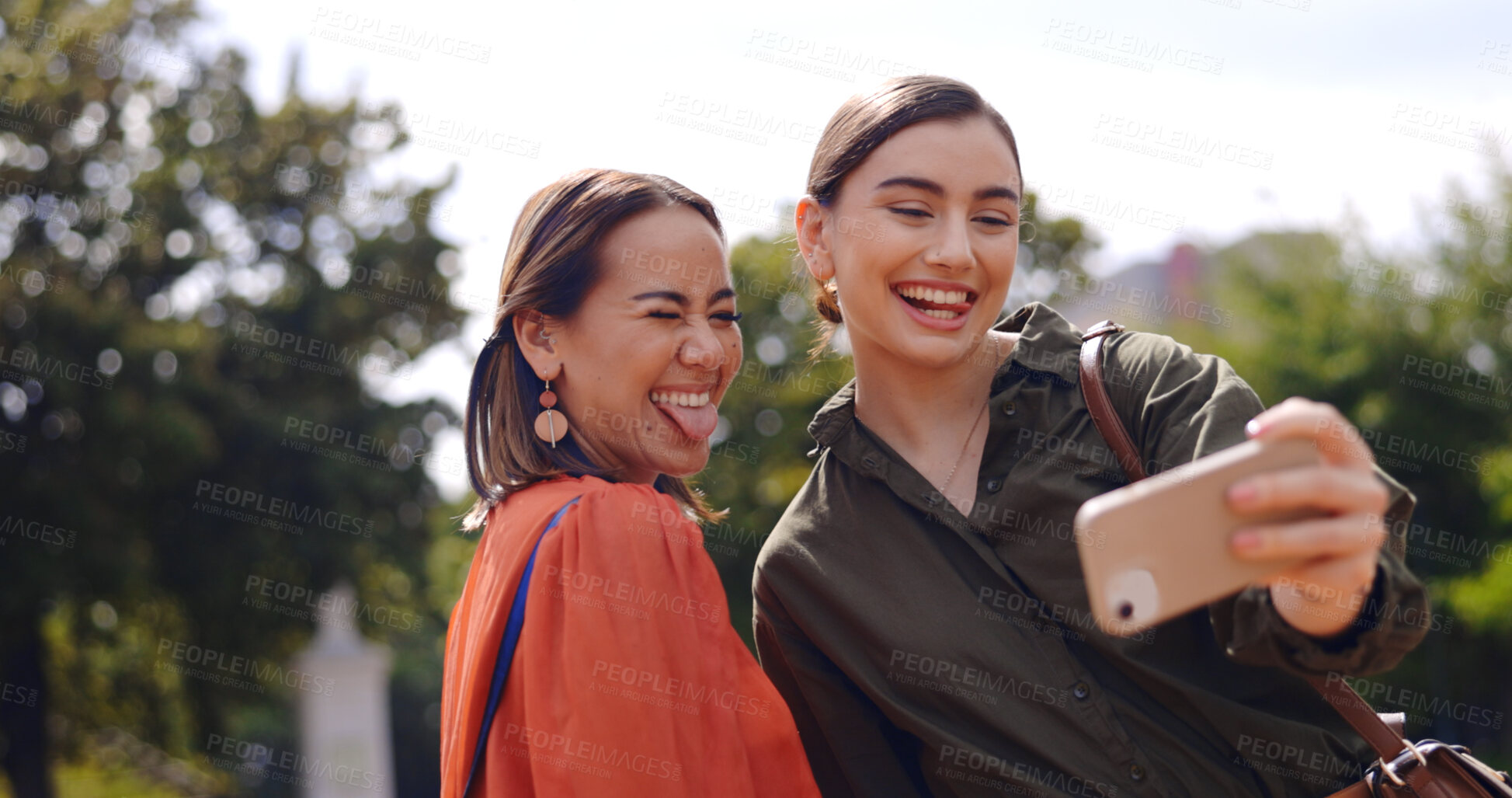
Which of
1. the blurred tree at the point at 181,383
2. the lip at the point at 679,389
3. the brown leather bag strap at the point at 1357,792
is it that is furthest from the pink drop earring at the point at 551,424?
the blurred tree at the point at 181,383

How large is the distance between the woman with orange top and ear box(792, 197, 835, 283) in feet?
0.76

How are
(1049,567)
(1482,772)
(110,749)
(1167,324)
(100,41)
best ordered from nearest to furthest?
1. (1482,772)
2. (1049,567)
3. (100,41)
4. (110,749)
5. (1167,324)

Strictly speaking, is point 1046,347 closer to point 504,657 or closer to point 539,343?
point 539,343

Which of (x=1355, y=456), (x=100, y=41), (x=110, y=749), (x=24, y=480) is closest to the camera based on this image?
(x=1355, y=456)

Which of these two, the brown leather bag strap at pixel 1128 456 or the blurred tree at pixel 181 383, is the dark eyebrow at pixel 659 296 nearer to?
the brown leather bag strap at pixel 1128 456

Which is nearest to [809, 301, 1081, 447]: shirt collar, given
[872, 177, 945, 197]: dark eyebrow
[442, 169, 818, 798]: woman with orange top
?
[872, 177, 945, 197]: dark eyebrow

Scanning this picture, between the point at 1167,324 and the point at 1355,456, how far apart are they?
25.1 m

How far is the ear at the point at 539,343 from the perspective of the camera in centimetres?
307

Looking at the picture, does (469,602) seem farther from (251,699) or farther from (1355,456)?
(251,699)

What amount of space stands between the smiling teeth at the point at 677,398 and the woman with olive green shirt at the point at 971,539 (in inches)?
14.2

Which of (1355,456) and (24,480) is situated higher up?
(1355,456)

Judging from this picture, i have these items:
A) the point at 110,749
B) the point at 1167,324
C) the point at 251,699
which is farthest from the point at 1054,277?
the point at 110,749

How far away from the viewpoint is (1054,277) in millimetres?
15430

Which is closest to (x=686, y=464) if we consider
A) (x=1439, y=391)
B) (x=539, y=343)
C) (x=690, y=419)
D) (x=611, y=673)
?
(x=690, y=419)
